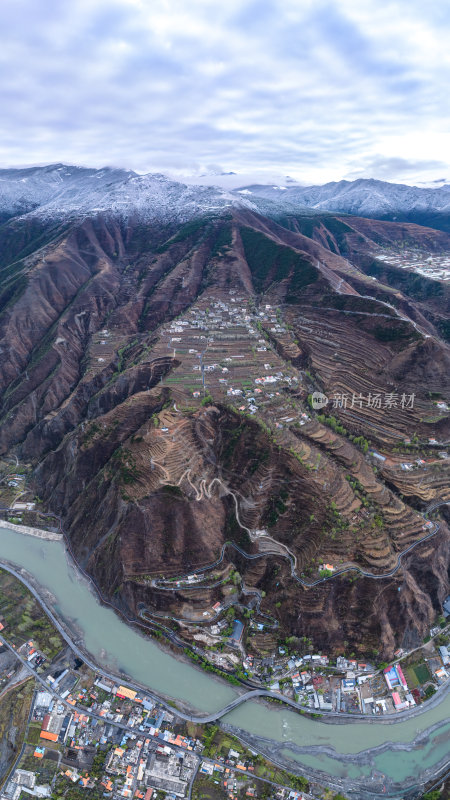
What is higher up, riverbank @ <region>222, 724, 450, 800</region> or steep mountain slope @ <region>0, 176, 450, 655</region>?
steep mountain slope @ <region>0, 176, 450, 655</region>

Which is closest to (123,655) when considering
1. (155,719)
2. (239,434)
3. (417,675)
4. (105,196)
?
(155,719)

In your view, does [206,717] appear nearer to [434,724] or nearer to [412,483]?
[434,724]

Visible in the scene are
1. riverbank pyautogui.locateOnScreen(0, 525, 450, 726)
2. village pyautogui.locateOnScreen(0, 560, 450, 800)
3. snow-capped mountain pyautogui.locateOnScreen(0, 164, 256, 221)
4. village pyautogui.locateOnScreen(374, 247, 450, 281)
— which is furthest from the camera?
snow-capped mountain pyautogui.locateOnScreen(0, 164, 256, 221)

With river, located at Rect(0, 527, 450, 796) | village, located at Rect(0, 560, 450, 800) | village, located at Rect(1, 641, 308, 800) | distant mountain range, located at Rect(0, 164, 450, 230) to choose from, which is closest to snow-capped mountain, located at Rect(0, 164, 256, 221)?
distant mountain range, located at Rect(0, 164, 450, 230)

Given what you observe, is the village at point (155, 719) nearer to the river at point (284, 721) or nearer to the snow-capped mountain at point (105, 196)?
the river at point (284, 721)

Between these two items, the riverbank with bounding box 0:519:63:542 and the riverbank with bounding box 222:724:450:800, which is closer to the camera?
the riverbank with bounding box 222:724:450:800

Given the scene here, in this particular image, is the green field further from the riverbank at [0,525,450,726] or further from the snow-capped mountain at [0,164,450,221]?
the snow-capped mountain at [0,164,450,221]

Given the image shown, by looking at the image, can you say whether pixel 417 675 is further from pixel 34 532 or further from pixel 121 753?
pixel 34 532
